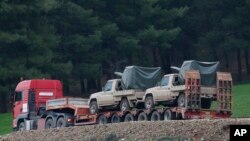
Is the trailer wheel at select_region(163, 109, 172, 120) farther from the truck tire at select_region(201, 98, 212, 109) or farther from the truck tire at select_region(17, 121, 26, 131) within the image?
the truck tire at select_region(17, 121, 26, 131)

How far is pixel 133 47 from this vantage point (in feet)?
220

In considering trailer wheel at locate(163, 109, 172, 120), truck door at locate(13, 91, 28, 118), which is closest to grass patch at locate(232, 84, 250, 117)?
trailer wheel at locate(163, 109, 172, 120)

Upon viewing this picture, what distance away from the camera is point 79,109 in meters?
39.2

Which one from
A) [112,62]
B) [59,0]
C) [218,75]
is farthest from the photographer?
[112,62]

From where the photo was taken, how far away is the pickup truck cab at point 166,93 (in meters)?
35.2

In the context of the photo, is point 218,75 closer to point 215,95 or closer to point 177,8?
point 215,95

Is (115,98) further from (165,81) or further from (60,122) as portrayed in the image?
(60,122)

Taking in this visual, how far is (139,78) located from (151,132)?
11.0 metres

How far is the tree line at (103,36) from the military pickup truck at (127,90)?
19.9 meters

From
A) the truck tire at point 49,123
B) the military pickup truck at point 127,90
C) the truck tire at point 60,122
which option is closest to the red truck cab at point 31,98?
the truck tire at point 49,123

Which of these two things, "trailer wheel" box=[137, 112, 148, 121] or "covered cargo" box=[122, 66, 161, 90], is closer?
"trailer wheel" box=[137, 112, 148, 121]

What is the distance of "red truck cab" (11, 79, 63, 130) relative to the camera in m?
42.1

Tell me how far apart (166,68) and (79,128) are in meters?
46.1

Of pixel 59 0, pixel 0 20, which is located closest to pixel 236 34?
pixel 59 0
